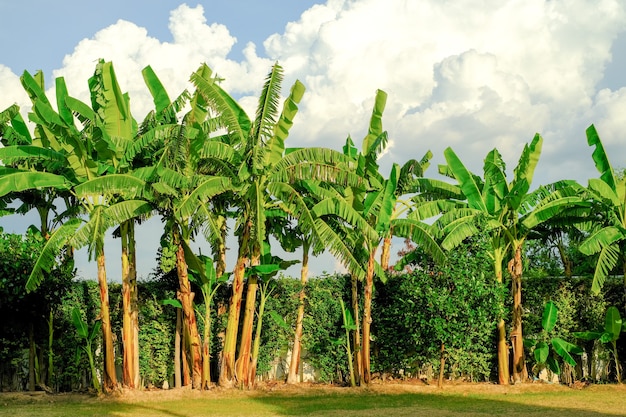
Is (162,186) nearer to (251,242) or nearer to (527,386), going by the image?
(251,242)

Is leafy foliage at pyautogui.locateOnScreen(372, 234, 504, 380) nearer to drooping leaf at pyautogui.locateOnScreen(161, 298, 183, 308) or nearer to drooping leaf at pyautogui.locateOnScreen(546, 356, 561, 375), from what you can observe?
drooping leaf at pyautogui.locateOnScreen(546, 356, 561, 375)

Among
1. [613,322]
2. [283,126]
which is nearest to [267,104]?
[283,126]

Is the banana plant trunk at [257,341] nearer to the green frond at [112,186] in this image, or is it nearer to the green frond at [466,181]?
the green frond at [112,186]

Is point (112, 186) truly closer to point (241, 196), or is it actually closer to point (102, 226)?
point (102, 226)

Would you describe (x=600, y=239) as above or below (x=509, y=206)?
below

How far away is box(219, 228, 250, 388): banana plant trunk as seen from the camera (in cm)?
1812

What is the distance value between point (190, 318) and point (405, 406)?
213 inches

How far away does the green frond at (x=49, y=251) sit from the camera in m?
16.0

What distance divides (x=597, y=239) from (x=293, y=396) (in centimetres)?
812

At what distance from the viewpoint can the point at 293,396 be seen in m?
18.3

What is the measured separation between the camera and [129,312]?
1788cm

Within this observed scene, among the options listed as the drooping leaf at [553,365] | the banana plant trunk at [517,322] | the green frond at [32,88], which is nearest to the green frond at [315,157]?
the banana plant trunk at [517,322]

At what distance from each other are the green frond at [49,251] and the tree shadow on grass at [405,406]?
5.56 meters

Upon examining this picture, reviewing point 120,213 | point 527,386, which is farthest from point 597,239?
point 120,213
